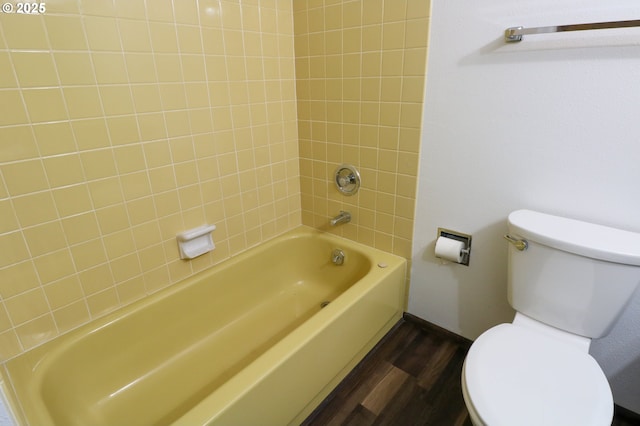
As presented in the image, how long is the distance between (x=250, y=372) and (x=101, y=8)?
130 cm

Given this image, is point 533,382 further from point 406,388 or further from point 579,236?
point 406,388

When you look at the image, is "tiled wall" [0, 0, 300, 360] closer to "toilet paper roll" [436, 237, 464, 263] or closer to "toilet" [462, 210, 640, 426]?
"toilet paper roll" [436, 237, 464, 263]

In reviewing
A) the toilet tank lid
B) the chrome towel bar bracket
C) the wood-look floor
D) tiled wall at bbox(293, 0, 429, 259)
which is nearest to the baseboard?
the wood-look floor

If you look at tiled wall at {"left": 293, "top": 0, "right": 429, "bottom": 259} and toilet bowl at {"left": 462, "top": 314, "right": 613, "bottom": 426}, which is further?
tiled wall at {"left": 293, "top": 0, "right": 429, "bottom": 259}

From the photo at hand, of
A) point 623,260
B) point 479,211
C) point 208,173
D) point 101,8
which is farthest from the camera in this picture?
point 208,173

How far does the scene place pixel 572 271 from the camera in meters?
1.13

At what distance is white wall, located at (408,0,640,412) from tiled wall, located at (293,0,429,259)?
0.28 feet

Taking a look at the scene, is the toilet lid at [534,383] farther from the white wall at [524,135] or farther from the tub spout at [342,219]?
the tub spout at [342,219]

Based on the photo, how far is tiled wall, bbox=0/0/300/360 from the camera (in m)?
1.10

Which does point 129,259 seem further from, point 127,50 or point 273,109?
point 273,109

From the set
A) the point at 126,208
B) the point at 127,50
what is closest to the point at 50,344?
the point at 126,208

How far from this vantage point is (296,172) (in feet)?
6.69

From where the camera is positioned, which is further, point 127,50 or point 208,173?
point 208,173

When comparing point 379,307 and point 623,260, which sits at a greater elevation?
point 623,260
